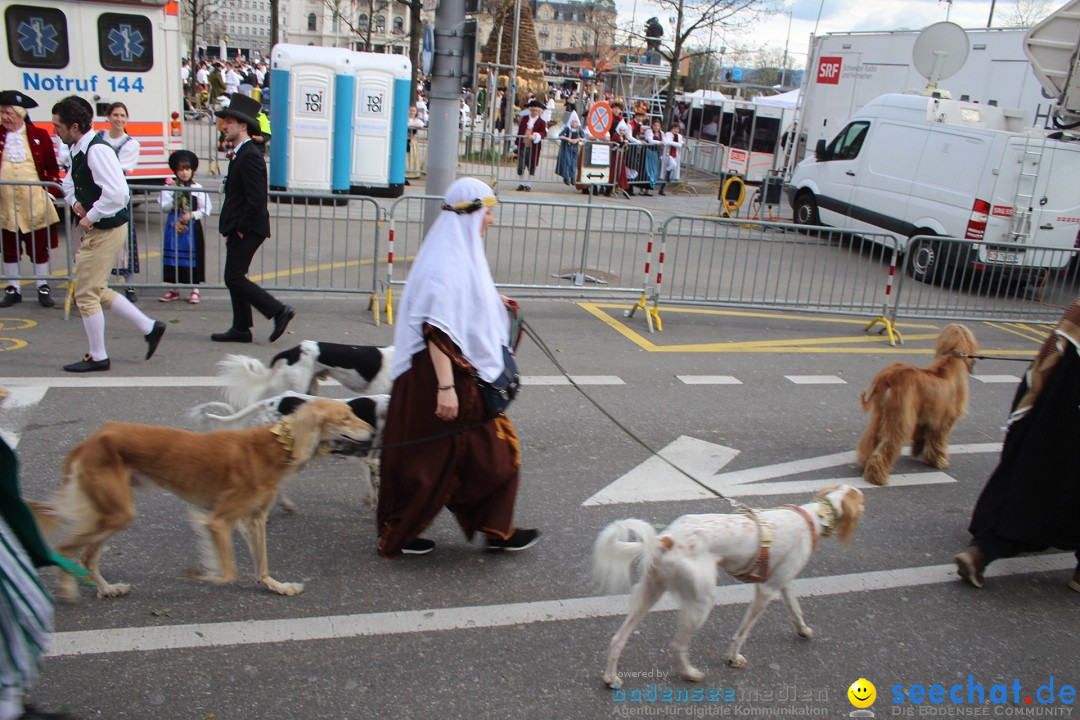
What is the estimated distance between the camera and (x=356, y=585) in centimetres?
416

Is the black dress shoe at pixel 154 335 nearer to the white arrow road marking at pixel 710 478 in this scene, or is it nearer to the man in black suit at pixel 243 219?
the man in black suit at pixel 243 219

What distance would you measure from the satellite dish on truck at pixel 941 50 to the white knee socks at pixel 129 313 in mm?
11645

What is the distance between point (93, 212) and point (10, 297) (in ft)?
8.85

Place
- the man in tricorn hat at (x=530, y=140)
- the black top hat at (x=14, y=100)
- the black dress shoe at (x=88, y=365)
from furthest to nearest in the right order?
the man in tricorn hat at (x=530, y=140), the black top hat at (x=14, y=100), the black dress shoe at (x=88, y=365)

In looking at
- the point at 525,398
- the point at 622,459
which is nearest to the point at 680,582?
the point at 622,459

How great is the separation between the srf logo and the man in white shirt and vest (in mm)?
17585

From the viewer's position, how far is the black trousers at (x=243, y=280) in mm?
7523

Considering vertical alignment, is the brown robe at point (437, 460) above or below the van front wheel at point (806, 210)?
below

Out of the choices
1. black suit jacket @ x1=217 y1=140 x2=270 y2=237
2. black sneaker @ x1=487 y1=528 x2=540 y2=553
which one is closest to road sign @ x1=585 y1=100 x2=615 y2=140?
black suit jacket @ x1=217 y1=140 x2=270 y2=237

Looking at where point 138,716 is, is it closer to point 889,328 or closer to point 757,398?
point 757,398

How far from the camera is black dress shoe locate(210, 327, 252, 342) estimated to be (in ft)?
25.4

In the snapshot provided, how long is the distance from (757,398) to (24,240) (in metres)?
7.20

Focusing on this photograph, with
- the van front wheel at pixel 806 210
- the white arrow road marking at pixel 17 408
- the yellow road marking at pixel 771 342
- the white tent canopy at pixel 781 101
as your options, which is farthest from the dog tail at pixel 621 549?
the white tent canopy at pixel 781 101

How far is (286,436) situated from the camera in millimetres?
3783
